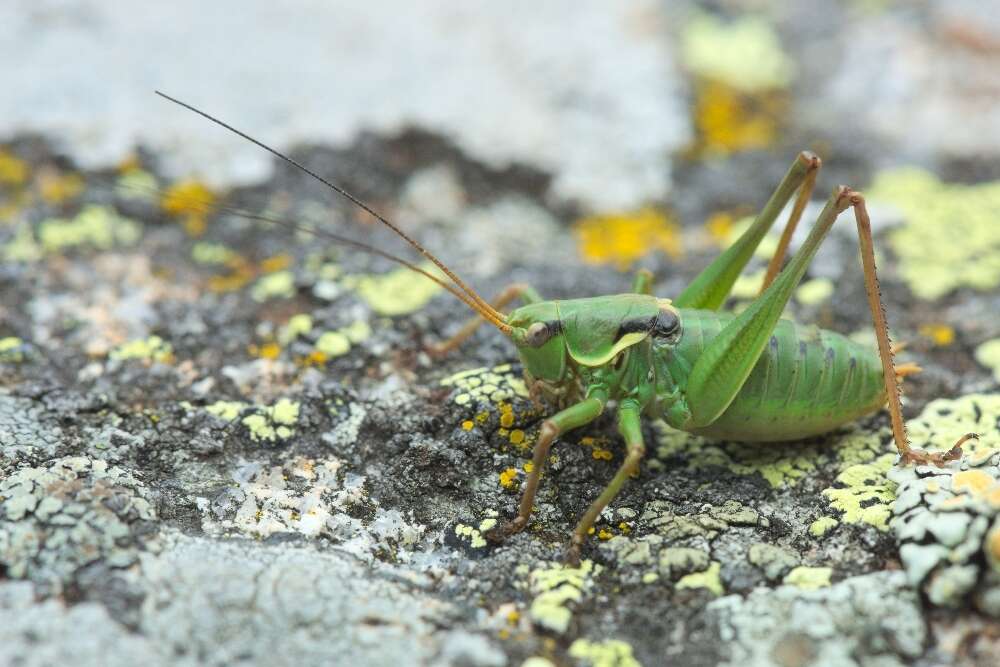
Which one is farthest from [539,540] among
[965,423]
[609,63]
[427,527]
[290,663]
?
[609,63]

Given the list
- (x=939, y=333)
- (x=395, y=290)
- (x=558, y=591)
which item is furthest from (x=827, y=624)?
(x=395, y=290)

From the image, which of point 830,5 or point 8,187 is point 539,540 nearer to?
point 8,187

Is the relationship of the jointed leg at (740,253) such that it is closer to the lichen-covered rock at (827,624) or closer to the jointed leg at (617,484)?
the jointed leg at (617,484)

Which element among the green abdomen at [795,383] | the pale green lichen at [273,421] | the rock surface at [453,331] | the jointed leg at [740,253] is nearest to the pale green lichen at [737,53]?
the rock surface at [453,331]

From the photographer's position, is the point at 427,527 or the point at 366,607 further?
the point at 427,527

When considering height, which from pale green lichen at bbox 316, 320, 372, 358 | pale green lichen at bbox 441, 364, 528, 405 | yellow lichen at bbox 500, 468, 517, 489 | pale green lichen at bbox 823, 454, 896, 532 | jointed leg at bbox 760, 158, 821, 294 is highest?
jointed leg at bbox 760, 158, 821, 294

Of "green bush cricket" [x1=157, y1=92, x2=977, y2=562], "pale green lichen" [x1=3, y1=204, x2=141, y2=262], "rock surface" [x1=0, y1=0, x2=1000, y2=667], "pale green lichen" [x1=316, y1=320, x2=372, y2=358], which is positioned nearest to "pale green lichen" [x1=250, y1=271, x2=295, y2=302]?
"rock surface" [x1=0, y1=0, x2=1000, y2=667]

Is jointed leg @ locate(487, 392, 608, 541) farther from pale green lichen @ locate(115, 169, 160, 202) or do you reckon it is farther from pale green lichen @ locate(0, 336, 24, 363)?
pale green lichen @ locate(115, 169, 160, 202)
